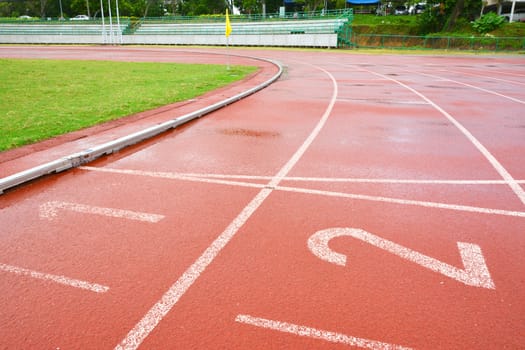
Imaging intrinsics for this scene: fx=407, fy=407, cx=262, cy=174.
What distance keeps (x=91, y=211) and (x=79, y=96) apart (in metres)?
9.64

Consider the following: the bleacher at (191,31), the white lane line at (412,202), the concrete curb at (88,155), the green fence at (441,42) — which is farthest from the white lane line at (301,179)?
the bleacher at (191,31)

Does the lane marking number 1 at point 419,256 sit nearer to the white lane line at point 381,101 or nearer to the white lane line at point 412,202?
the white lane line at point 412,202

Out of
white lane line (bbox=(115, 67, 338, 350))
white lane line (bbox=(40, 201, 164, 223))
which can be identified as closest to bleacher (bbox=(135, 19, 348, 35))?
white lane line (bbox=(115, 67, 338, 350))

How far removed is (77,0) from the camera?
3521 inches

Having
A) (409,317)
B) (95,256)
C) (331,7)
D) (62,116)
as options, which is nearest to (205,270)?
(95,256)

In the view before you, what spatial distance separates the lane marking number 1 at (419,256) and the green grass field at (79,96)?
5980 millimetres

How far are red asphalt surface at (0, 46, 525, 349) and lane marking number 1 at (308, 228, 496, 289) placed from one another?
0.07 ft

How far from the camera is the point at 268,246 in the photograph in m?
4.18

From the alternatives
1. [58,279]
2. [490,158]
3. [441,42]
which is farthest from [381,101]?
[441,42]

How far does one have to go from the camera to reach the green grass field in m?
8.89

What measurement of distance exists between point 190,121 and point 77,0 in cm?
9575

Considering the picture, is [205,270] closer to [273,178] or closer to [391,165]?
[273,178]

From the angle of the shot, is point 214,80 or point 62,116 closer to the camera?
point 62,116

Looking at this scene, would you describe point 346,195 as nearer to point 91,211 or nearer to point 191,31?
point 91,211
